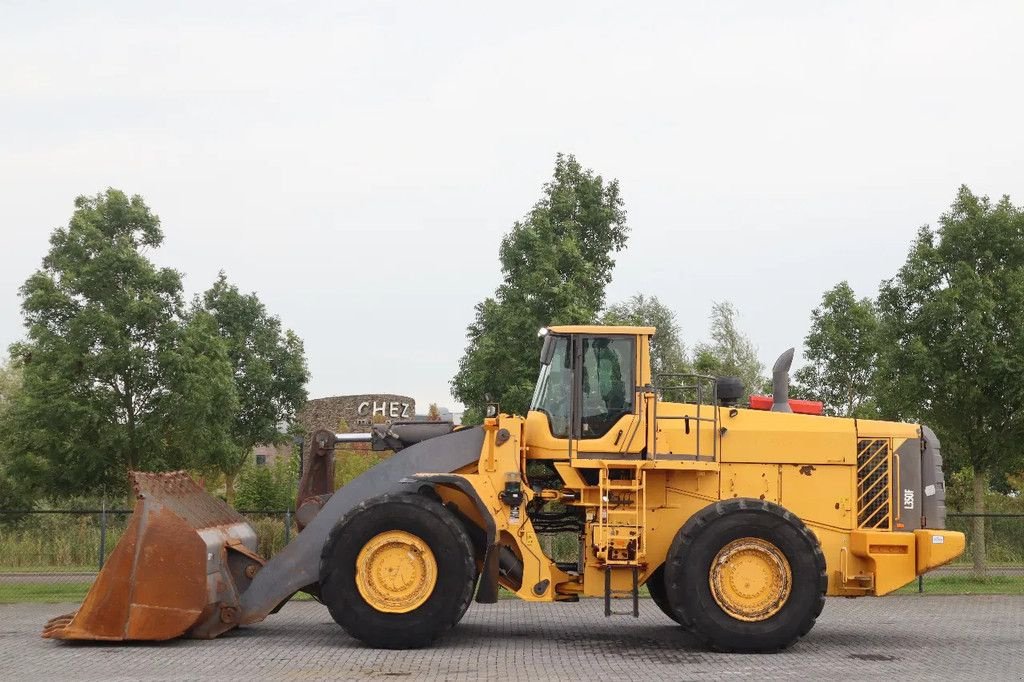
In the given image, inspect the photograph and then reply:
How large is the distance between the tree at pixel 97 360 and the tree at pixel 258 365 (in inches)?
859

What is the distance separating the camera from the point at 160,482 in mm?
14375

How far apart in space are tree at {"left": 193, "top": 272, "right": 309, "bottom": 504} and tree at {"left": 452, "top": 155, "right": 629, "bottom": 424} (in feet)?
86.1

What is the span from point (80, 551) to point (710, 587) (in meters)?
15.5

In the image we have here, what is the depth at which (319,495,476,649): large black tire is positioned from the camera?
13.4 metres

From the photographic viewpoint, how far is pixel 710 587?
1334cm

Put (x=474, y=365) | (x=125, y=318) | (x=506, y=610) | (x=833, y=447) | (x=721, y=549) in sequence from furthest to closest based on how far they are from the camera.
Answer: (x=125, y=318)
(x=474, y=365)
(x=506, y=610)
(x=833, y=447)
(x=721, y=549)

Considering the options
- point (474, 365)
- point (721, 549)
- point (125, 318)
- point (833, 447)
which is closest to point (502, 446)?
point (721, 549)

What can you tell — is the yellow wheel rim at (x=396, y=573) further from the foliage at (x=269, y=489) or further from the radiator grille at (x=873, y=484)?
the foliage at (x=269, y=489)

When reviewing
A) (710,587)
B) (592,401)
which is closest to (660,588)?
(710,587)

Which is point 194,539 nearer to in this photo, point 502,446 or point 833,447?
point 502,446

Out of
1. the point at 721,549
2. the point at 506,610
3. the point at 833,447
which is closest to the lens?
the point at 721,549

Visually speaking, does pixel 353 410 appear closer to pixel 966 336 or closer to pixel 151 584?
pixel 966 336

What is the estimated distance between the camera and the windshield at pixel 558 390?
14.2 metres

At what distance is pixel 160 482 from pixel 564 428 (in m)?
4.44
